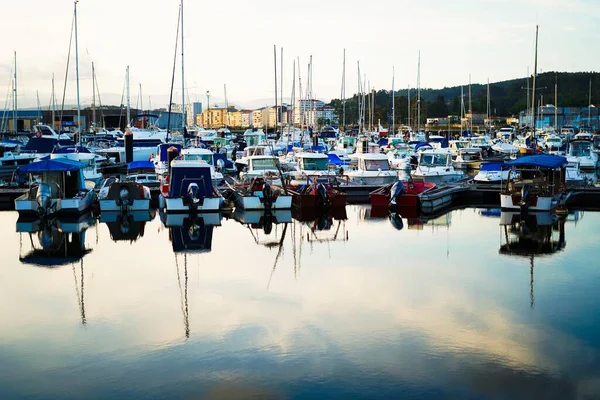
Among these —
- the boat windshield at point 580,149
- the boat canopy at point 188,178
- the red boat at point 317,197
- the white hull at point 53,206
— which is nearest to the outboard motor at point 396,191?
the red boat at point 317,197

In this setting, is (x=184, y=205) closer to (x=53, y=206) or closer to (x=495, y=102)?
(x=53, y=206)

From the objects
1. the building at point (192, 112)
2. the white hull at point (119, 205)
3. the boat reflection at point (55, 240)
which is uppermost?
the building at point (192, 112)

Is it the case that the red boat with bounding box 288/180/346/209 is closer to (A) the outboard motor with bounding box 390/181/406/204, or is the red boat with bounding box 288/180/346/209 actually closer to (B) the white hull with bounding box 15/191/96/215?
(A) the outboard motor with bounding box 390/181/406/204

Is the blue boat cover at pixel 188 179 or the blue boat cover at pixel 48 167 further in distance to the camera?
the blue boat cover at pixel 188 179

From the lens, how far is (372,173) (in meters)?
38.6

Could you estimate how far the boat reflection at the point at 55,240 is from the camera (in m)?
22.9

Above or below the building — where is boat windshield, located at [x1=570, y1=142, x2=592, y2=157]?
below

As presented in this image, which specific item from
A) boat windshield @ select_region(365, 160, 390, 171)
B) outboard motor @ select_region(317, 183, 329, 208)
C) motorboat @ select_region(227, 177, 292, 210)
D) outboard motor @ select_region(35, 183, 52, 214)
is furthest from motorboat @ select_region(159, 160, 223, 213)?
boat windshield @ select_region(365, 160, 390, 171)

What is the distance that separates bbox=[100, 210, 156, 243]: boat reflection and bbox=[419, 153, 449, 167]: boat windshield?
16526mm

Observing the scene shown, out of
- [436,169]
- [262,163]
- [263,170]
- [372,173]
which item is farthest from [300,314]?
[436,169]

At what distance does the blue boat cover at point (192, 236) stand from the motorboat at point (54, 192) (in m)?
4.82

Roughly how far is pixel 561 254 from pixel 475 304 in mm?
7556

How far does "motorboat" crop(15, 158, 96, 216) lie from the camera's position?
30047 mm

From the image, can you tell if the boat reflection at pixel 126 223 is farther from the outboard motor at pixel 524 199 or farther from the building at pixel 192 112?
the building at pixel 192 112
